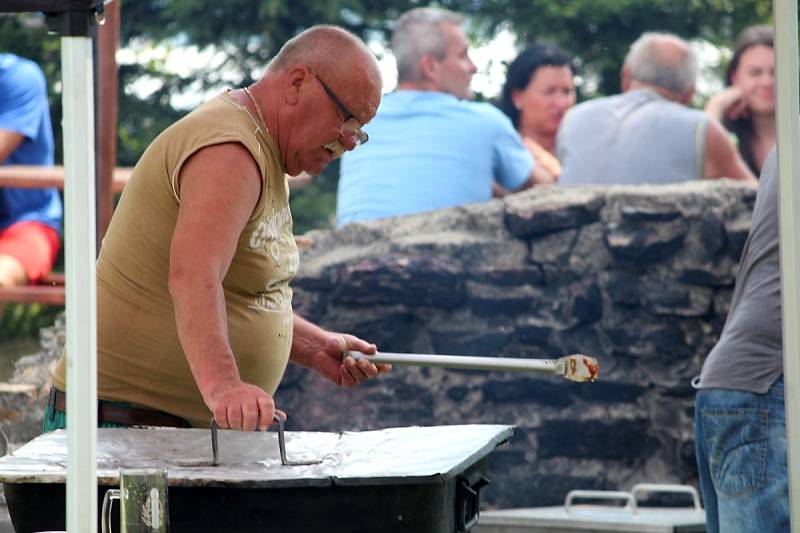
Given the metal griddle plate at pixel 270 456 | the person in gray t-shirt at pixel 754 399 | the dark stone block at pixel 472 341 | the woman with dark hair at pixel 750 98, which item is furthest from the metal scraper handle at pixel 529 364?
the woman with dark hair at pixel 750 98

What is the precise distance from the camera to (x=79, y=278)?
1.64m

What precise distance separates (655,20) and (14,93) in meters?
3.20

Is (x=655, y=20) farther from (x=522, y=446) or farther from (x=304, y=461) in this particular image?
(x=304, y=461)

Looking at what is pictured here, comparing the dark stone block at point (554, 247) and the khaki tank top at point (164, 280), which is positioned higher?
the dark stone block at point (554, 247)

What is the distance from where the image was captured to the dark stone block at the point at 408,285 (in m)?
5.19

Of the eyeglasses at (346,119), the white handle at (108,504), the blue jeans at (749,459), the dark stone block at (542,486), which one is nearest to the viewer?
the white handle at (108,504)

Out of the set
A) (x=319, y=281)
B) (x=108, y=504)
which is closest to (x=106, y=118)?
(x=319, y=281)

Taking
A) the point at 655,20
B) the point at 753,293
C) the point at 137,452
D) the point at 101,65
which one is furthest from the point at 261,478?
the point at 655,20

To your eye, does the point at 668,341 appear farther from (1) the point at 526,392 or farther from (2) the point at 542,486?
(2) the point at 542,486

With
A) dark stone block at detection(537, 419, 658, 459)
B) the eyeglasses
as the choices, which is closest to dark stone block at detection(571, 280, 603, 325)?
dark stone block at detection(537, 419, 658, 459)

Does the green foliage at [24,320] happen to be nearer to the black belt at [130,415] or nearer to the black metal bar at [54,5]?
the black belt at [130,415]

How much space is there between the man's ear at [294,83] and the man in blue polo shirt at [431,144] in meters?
2.83

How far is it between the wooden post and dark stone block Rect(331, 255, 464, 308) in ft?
3.40

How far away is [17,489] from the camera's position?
191 cm
